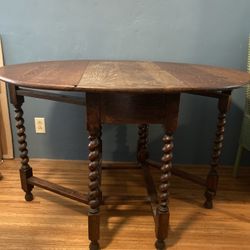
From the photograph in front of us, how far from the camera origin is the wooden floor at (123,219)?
1.17 meters

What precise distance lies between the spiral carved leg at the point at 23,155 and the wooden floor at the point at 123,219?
0.26 feet

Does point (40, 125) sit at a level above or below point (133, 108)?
below

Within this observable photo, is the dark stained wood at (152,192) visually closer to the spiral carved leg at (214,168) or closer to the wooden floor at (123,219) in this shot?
the wooden floor at (123,219)

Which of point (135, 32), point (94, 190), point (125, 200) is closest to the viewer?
point (94, 190)

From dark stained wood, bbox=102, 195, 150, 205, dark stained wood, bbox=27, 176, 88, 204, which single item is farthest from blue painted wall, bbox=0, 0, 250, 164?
→ dark stained wood, bbox=102, 195, 150, 205

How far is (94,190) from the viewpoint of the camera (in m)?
1.02

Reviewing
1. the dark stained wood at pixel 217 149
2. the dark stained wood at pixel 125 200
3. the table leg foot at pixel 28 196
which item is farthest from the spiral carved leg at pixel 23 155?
the dark stained wood at pixel 217 149

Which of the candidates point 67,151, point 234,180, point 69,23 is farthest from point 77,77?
point 234,180

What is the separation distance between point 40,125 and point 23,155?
0.48 m

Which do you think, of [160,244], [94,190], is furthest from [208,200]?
[94,190]

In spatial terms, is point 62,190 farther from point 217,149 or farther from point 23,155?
point 217,149

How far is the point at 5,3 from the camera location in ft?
5.10

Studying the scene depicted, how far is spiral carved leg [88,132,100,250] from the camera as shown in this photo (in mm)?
964

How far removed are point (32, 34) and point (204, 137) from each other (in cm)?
132
